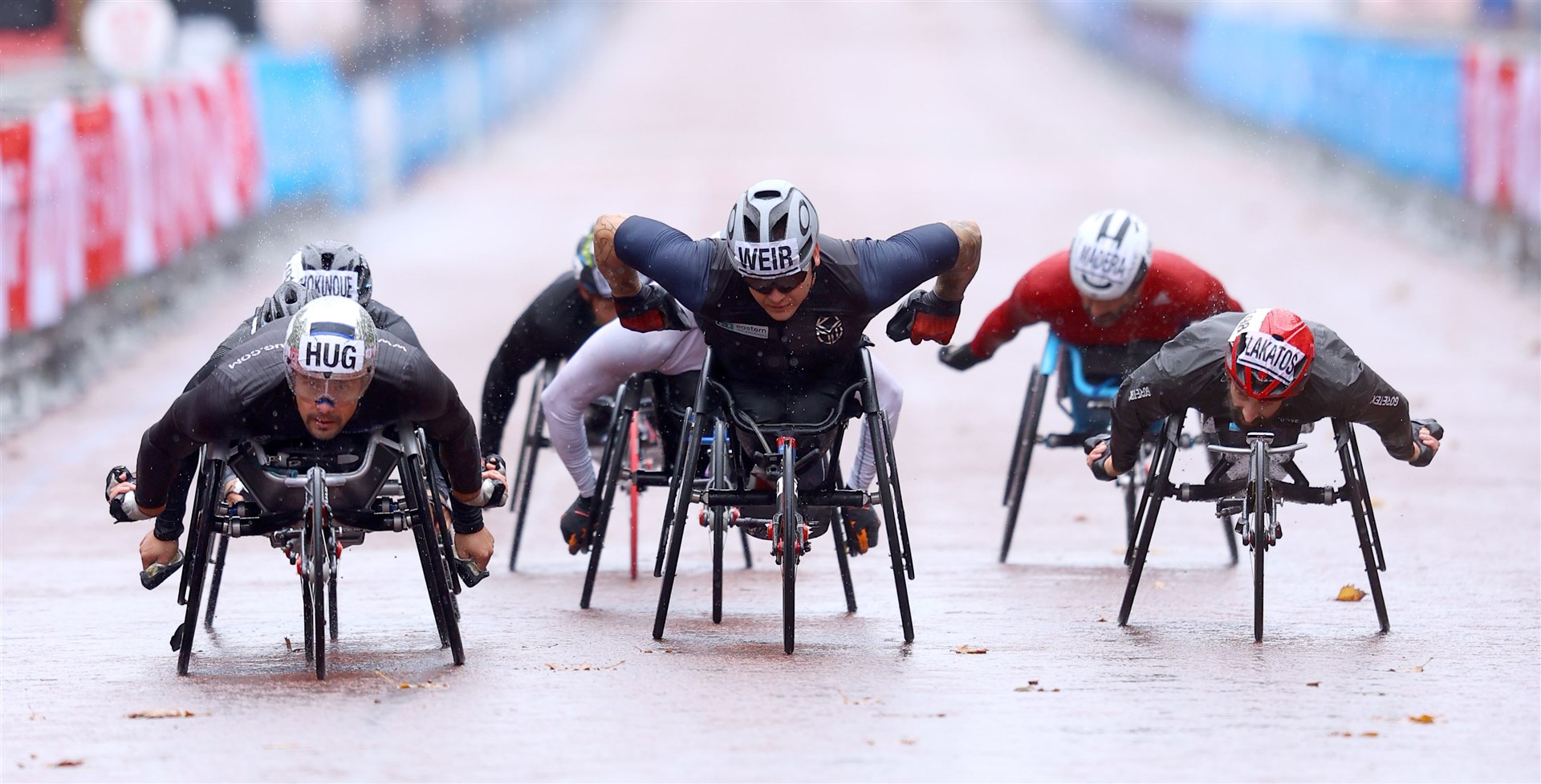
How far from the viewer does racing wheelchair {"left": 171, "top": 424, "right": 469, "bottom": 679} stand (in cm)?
698

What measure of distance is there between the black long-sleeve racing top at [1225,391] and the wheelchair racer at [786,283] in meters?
0.72

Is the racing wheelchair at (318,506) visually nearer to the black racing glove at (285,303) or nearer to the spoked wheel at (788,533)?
the black racing glove at (285,303)

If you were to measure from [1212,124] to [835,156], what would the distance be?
8.08m

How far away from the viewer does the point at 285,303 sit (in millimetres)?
7750

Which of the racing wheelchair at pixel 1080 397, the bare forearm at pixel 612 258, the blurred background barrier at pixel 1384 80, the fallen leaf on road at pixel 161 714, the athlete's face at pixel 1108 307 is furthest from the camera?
the blurred background barrier at pixel 1384 80

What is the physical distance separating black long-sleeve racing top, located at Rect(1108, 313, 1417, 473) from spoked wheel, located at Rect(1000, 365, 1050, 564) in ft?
5.35

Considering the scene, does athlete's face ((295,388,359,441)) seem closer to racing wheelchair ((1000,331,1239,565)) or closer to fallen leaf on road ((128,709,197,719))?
fallen leaf on road ((128,709,197,719))

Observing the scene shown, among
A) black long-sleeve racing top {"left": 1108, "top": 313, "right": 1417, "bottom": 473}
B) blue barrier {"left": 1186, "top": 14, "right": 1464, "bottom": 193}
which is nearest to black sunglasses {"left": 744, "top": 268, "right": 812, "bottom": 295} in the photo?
black long-sleeve racing top {"left": 1108, "top": 313, "right": 1417, "bottom": 473}

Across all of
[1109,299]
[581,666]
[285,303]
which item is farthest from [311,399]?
[1109,299]

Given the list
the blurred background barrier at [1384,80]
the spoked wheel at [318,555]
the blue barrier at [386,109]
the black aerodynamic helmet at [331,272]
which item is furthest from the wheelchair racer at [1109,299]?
the blue barrier at [386,109]

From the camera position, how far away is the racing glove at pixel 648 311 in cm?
790

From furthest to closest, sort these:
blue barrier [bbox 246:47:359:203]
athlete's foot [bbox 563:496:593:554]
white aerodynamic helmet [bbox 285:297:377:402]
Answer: blue barrier [bbox 246:47:359:203]
athlete's foot [bbox 563:496:593:554]
white aerodynamic helmet [bbox 285:297:377:402]

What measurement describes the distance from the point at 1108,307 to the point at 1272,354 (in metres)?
1.95

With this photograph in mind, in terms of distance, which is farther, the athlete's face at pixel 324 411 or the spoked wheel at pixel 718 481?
the spoked wheel at pixel 718 481
